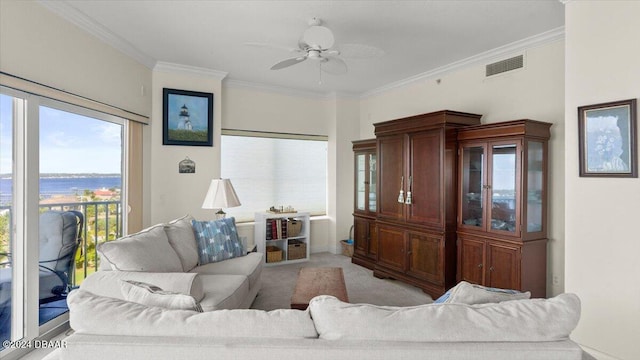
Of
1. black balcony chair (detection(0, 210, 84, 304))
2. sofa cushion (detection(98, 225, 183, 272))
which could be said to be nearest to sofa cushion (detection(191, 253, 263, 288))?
sofa cushion (detection(98, 225, 183, 272))

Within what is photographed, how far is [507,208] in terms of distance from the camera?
10.4ft

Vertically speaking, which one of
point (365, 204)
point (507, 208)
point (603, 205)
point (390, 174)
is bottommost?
point (365, 204)

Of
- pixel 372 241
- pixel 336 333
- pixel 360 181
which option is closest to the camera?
pixel 336 333

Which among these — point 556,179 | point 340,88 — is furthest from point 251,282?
point 340,88

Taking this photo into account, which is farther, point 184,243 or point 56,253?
point 184,243

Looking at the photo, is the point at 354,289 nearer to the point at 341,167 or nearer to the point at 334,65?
the point at 341,167

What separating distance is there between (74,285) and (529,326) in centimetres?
377

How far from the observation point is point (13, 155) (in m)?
2.38

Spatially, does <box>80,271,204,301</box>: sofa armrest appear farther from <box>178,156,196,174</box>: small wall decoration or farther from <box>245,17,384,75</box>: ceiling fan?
<box>178,156,196,174</box>: small wall decoration

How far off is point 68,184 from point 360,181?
369cm

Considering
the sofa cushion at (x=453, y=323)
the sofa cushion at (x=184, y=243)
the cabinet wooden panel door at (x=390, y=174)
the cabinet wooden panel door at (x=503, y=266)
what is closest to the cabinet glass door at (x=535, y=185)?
the cabinet wooden panel door at (x=503, y=266)

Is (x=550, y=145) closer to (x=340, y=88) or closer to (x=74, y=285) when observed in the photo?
(x=340, y=88)

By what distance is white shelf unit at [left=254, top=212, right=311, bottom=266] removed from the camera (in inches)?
190

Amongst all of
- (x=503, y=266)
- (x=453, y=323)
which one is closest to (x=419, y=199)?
(x=503, y=266)
